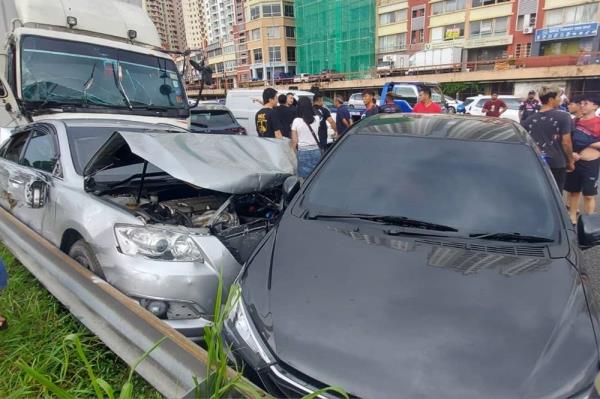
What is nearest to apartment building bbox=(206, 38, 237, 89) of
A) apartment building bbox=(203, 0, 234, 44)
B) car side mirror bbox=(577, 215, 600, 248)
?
apartment building bbox=(203, 0, 234, 44)

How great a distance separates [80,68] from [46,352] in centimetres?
475

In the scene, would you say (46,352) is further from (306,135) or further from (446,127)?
(306,135)

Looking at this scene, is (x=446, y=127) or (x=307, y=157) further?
(x=307, y=157)

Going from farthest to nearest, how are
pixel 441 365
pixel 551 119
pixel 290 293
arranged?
pixel 551 119 < pixel 290 293 < pixel 441 365

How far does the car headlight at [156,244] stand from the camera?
2.43 meters

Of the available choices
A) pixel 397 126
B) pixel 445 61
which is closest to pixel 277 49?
pixel 445 61

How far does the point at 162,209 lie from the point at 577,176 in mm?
4879

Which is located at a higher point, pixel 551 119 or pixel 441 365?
pixel 551 119

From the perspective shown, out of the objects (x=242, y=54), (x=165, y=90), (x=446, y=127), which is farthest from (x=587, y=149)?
(x=242, y=54)

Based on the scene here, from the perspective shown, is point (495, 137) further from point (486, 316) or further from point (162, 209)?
point (162, 209)

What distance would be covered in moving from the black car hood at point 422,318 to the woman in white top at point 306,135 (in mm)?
3908

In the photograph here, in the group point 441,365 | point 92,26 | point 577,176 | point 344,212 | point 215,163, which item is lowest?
point 577,176

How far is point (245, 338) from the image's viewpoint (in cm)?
172

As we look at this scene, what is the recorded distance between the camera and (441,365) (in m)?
1.42
